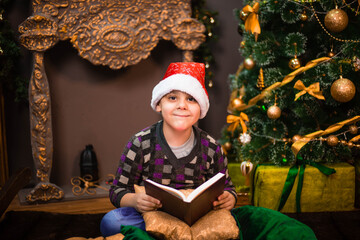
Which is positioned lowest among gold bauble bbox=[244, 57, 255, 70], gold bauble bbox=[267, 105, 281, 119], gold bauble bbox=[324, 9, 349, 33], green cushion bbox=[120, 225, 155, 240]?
green cushion bbox=[120, 225, 155, 240]

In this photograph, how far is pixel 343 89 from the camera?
6.41 feet

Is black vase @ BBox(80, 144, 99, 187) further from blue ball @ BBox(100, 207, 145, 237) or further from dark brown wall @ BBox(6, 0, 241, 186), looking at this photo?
blue ball @ BBox(100, 207, 145, 237)

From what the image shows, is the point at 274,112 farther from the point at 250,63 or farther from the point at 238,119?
the point at 250,63

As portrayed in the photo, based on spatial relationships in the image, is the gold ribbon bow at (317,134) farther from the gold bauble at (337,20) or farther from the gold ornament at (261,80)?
the gold bauble at (337,20)

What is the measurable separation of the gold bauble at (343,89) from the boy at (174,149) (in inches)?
31.8

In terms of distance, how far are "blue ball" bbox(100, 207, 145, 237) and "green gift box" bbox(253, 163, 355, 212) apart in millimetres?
962

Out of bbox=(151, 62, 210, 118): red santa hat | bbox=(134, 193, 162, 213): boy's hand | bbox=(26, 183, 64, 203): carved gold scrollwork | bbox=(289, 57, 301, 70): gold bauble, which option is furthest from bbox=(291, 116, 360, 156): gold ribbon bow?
bbox=(26, 183, 64, 203): carved gold scrollwork

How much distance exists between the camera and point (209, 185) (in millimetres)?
1291

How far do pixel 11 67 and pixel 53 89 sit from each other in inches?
12.5

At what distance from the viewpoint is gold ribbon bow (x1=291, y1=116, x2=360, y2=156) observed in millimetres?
2053

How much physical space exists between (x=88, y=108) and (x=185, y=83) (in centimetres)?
151

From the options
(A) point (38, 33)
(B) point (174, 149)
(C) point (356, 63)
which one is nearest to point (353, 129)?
(C) point (356, 63)

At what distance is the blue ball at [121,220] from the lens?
1.49 m

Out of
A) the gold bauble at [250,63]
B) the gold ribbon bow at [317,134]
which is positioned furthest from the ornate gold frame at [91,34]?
the gold ribbon bow at [317,134]
